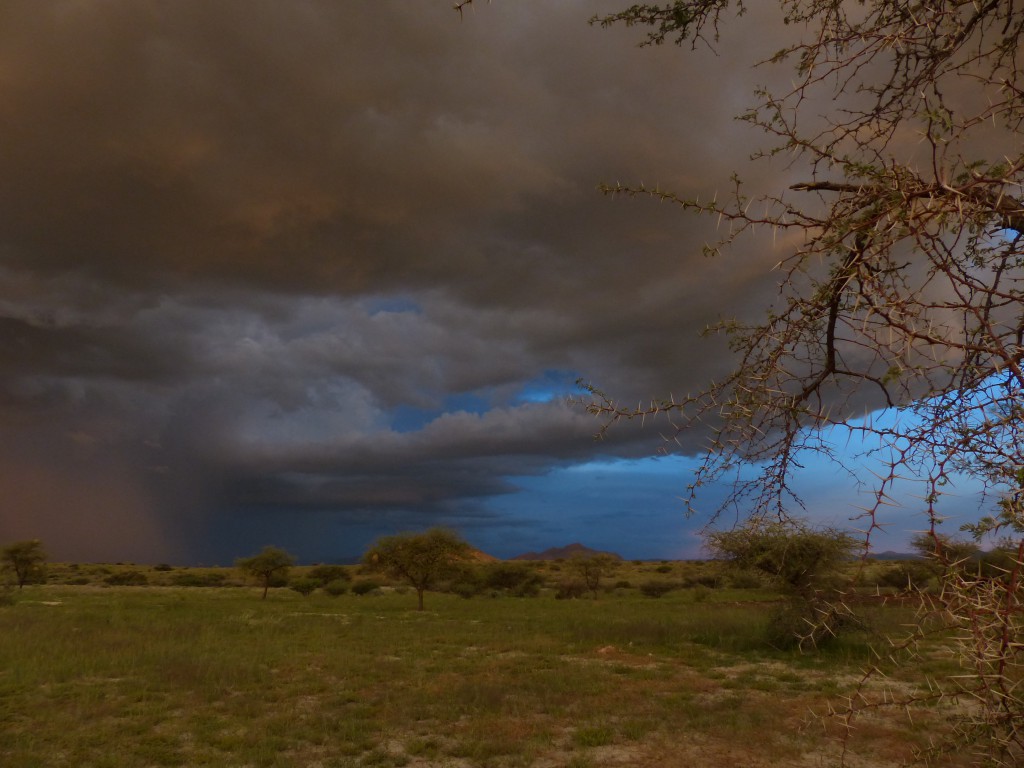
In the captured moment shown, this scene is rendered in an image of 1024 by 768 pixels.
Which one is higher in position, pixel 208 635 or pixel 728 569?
pixel 728 569

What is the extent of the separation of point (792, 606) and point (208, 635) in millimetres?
19285

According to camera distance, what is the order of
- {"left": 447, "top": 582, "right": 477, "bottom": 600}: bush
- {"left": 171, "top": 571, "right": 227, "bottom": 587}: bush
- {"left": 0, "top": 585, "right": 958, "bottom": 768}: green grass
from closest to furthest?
{"left": 0, "top": 585, "right": 958, "bottom": 768}: green grass
{"left": 447, "top": 582, "right": 477, "bottom": 600}: bush
{"left": 171, "top": 571, "right": 227, "bottom": 587}: bush

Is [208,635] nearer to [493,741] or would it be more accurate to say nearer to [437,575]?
[493,741]

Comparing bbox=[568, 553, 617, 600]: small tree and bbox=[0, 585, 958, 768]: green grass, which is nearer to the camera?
bbox=[0, 585, 958, 768]: green grass

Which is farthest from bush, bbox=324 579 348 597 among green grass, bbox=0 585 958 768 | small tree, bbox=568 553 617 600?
green grass, bbox=0 585 958 768

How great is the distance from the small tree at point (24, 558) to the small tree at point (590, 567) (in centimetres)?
4160

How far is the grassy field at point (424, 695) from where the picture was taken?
10.0 m

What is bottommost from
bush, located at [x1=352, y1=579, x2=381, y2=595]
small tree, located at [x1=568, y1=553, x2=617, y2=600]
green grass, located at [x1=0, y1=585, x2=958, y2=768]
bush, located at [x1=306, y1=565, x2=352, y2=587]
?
bush, located at [x1=352, y1=579, x2=381, y2=595]

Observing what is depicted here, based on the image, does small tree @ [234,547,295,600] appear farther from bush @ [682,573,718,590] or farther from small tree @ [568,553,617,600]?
bush @ [682,573,718,590]

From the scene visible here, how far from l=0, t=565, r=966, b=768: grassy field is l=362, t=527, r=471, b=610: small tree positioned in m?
12.3

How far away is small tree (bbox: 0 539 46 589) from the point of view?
4881 cm

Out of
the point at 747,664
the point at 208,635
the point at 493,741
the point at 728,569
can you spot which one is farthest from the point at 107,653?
the point at 728,569

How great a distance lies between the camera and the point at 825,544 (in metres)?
21.5

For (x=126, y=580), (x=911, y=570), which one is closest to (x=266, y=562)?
(x=126, y=580)
